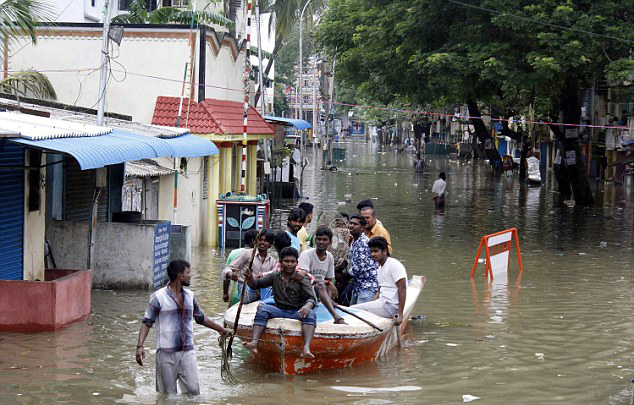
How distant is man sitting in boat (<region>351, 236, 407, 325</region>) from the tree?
13.1 meters

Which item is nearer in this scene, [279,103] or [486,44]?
[486,44]

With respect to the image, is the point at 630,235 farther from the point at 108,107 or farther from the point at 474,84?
the point at 108,107

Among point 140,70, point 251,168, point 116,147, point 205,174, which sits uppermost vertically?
point 140,70

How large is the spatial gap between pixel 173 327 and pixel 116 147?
4.74 metres

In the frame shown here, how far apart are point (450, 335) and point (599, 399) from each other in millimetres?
3373

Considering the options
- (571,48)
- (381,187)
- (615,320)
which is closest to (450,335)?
(615,320)

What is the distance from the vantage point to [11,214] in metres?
13.0

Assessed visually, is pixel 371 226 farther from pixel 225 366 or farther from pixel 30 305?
pixel 30 305

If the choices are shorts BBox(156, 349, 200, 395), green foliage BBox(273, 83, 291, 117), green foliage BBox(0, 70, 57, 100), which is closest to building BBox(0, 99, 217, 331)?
green foliage BBox(0, 70, 57, 100)

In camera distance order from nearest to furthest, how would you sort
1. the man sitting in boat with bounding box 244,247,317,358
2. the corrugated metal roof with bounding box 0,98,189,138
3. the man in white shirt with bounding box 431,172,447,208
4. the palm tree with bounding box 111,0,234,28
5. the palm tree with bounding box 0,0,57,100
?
1. the man sitting in boat with bounding box 244,247,317,358
2. the palm tree with bounding box 0,0,57,100
3. the corrugated metal roof with bounding box 0,98,189,138
4. the palm tree with bounding box 111,0,234,28
5. the man in white shirt with bounding box 431,172,447,208

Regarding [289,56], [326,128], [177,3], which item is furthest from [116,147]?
[289,56]

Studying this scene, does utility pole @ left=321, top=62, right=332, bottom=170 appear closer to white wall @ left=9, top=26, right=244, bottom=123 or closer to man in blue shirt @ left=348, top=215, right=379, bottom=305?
white wall @ left=9, top=26, right=244, bottom=123

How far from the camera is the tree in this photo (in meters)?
23.5

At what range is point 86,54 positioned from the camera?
69.2ft
